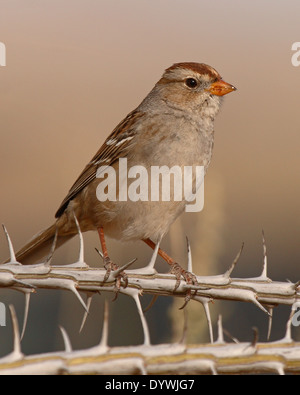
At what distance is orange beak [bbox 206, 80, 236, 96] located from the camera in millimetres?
3902

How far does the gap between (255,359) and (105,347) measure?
428 mm

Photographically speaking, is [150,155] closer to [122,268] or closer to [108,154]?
[108,154]

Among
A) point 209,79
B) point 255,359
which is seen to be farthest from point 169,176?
A: point 255,359

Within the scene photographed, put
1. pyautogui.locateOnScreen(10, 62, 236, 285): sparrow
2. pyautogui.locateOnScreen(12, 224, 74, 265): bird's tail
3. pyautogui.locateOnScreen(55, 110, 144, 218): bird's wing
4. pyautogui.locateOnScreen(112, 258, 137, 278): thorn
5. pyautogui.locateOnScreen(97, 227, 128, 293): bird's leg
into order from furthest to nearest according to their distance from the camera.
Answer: pyautogui.locateOnScreen(55, 110, 144, 218): bird's wing
pyautogui.locateOnScreen(10, 62, 236, 285): sparrow
pyautogui.locateOnScreen(12, 224, 74, 265): bird's tail
pyautogui.locateOnScreen(97, 227, 128, 293): bird's leg
pyautogui.locateOnScreen(112, 258, 137, 278): thorn

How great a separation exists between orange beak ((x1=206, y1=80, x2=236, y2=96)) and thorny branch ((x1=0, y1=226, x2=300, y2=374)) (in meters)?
1.78

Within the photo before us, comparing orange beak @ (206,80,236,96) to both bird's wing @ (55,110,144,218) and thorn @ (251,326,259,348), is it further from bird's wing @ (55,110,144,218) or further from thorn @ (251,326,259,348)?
thorn @ (251,326,259,348)

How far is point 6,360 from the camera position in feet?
5.04

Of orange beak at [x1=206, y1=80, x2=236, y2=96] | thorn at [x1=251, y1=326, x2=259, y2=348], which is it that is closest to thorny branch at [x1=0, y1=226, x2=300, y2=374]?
thorn at [x1=251, y1=326, x2=259, y2=348]

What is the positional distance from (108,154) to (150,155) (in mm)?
430

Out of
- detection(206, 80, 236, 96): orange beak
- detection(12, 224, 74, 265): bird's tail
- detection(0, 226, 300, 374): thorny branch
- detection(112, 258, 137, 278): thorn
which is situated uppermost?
detection(206, 80, 236, 96): orange beak

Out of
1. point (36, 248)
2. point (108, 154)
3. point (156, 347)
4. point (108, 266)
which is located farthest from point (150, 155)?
point (156, 347)

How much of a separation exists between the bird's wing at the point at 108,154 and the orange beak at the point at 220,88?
475mm

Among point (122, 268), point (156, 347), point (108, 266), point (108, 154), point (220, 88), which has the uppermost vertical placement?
point (220, 88)

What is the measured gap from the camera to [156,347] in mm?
1732
